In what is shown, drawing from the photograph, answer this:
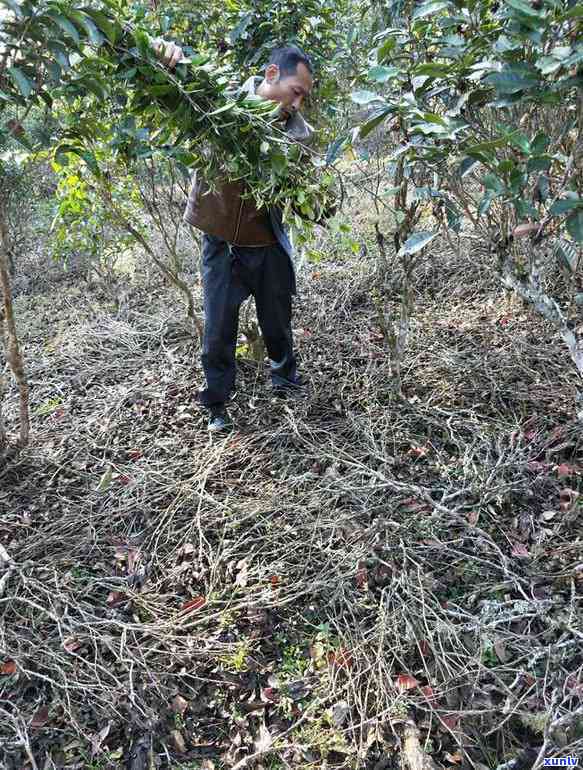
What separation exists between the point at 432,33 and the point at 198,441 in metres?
1.95

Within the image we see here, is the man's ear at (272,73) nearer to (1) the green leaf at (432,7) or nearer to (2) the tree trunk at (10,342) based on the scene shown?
(1) the green leaf at (432,7)

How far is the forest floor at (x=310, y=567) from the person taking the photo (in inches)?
57.0

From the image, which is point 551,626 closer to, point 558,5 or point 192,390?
point 558,5

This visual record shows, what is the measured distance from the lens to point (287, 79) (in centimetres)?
207

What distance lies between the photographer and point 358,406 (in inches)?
102

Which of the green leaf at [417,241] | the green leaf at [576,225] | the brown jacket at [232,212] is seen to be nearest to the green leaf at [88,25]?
the brown jacket at [232,212]

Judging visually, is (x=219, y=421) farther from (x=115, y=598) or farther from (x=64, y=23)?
(x=64, y=23)

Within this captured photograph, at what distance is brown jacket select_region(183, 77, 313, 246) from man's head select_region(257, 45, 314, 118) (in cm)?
6

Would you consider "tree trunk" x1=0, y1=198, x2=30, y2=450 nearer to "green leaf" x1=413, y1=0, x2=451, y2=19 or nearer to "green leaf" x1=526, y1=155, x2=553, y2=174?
"green leaf" x1=413, y1=0, x2=451, y2=19

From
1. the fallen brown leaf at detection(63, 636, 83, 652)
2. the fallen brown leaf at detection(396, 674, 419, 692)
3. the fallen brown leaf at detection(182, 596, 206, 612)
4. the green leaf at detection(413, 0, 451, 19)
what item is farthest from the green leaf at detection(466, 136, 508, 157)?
the fallen brown leaf at detection(63, 636, 83, 652)

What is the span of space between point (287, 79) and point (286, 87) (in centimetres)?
3

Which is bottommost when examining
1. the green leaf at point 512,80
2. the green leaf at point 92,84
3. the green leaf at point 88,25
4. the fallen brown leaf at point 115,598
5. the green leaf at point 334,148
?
the fallen brown leaf at point 115,598

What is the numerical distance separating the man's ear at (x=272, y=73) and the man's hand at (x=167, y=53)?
0.50 meters

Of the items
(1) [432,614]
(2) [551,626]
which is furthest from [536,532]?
(1) [432,614]
